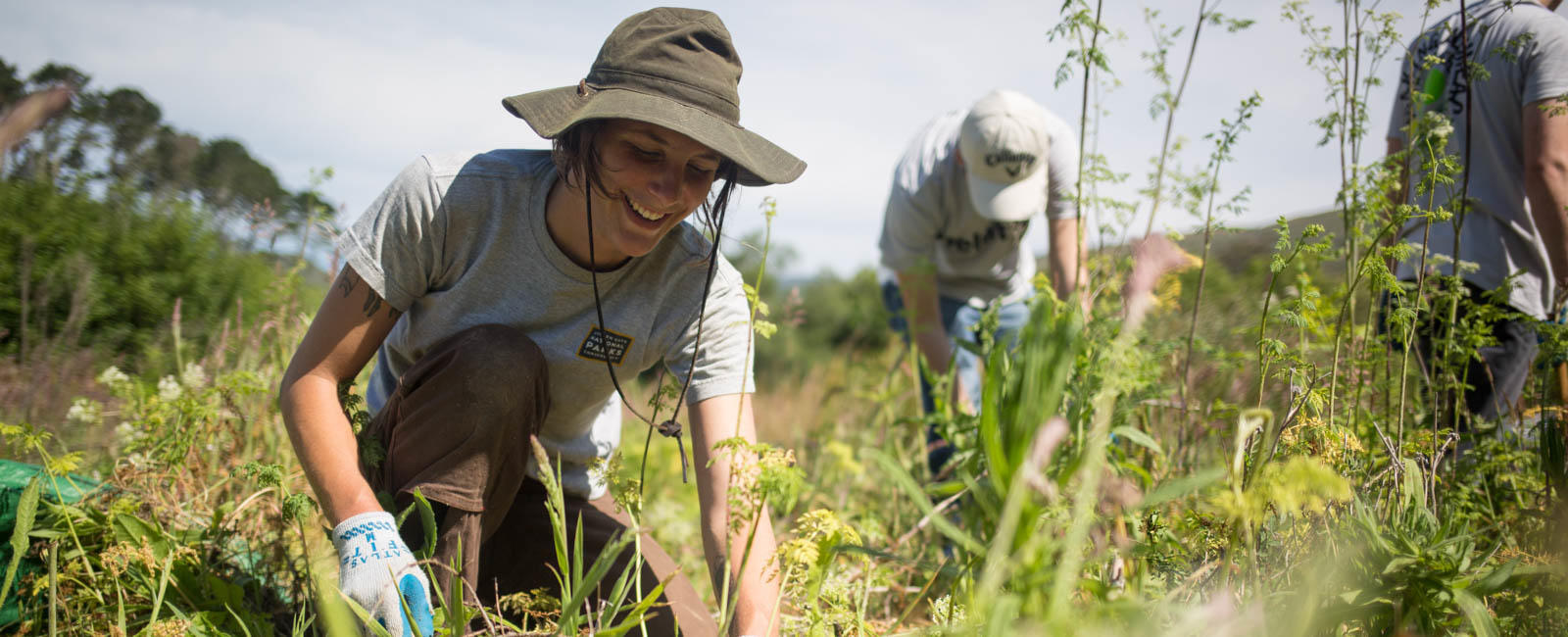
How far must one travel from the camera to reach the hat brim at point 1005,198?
2848 millimetres

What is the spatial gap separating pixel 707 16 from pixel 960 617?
1.21m

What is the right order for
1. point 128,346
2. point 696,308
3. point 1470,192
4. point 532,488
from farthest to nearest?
point 128,346 < point 1470,192 < point 532,488 < point 696,308

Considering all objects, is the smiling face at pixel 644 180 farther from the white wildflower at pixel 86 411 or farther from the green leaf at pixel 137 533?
the white wildflower at pixel 86 411

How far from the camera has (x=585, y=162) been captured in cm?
155

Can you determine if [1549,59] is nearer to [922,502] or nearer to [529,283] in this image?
[922,502]

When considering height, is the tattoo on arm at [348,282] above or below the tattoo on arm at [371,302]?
above

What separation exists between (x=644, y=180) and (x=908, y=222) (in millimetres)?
1782

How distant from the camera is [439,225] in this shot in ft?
5.39

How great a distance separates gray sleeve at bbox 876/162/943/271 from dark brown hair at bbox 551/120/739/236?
57.5 inches

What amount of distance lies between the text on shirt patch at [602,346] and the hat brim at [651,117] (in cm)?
48

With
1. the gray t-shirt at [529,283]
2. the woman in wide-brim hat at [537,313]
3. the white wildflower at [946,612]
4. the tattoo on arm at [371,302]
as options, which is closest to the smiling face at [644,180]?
the woman in wide-brim hat at [537,313]

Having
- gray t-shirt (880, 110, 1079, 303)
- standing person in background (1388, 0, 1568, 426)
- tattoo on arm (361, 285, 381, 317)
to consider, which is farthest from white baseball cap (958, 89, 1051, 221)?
tattoo on arm (361, 285, 381, 317)

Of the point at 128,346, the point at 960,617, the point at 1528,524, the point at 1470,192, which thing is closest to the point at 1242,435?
the point at 960,617

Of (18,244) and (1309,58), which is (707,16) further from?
(18,244)
